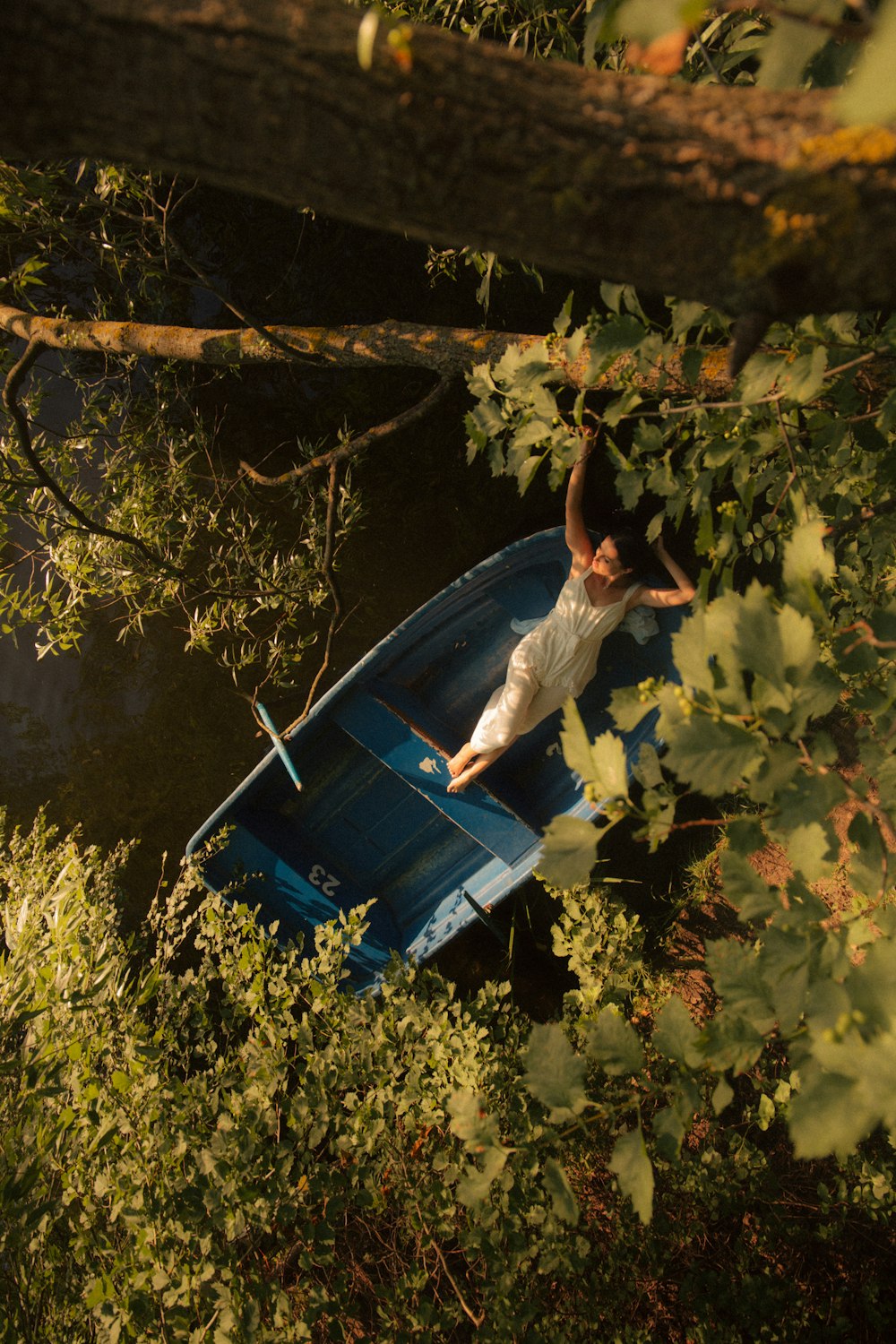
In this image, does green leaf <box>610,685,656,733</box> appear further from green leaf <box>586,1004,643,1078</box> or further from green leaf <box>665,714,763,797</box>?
green leaf <box>586,1004,643,1078</box>

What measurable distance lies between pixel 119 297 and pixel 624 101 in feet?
14.0

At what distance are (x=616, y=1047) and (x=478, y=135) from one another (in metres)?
1.30

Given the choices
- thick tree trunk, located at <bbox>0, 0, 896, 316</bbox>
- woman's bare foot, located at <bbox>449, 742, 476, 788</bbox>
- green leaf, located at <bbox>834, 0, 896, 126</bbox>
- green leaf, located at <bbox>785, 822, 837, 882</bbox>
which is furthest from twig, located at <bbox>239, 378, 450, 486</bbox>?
green leaf, located at <bbox>834, 0, 896, 126</bbox>

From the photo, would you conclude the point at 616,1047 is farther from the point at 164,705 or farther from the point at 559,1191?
the point at 164,705

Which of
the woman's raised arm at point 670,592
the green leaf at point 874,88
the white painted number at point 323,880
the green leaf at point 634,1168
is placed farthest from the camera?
the white painted number at point 323,880

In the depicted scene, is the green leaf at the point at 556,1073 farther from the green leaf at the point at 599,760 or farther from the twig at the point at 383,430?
the twig at the point at 383,430

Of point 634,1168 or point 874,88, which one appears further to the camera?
point 634,1168

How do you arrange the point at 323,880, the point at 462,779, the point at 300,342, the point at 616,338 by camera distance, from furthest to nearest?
the point at 323,880
the point at 462,779
the point at 300,342
the point at 616,338

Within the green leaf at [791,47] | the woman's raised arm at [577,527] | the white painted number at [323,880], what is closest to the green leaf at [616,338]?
the green leaf at [791,47]

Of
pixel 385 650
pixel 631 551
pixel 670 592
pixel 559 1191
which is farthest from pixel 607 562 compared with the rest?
pixel 559 1191

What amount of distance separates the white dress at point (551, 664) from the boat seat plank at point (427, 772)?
315 mm

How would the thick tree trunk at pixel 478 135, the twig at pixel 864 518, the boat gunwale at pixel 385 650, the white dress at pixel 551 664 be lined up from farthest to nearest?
the boat gunwale at pixel 385 650 → the white dress at pixel 551 664 → the twig at pixel 864 518 → the thick tree trunk at pixel 478 135

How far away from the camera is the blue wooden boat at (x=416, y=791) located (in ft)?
12.9

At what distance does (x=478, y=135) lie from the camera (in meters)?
0.86
